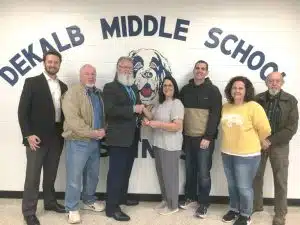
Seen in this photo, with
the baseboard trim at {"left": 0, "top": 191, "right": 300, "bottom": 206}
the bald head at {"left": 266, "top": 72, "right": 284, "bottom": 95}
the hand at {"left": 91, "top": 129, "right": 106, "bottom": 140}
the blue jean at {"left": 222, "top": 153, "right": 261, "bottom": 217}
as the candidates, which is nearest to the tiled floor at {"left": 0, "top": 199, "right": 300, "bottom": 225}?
the baseboard trim at {"left": 0, "top": 191, "right": 300, "bottom": 206}

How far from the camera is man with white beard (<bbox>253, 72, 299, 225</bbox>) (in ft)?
9.92

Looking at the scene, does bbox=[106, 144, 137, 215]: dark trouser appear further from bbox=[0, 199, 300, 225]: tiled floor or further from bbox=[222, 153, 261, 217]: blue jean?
bbox=[222, 153, 261, 217]: blue jean

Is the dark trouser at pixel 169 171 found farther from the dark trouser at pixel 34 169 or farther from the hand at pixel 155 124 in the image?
the dark trouser at pixel 34 169

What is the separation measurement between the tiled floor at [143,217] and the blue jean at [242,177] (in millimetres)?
308

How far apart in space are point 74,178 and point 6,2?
82.2 inches

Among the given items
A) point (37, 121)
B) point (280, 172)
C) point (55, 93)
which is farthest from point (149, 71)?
point (280, 172)

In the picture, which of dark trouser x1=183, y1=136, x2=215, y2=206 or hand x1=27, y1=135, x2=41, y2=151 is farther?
dark trouser x1=183, y1=136, x2=215, y2=206

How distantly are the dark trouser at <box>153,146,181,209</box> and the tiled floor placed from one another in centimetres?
20

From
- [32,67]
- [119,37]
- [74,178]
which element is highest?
[119,37]

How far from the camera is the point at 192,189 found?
3564mm

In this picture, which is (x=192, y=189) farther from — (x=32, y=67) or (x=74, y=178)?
(x=32, y=67)

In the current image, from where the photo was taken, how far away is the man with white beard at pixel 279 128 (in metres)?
3.02

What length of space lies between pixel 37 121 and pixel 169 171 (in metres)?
1.38

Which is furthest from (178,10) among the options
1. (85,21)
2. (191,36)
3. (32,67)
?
(32,67)
